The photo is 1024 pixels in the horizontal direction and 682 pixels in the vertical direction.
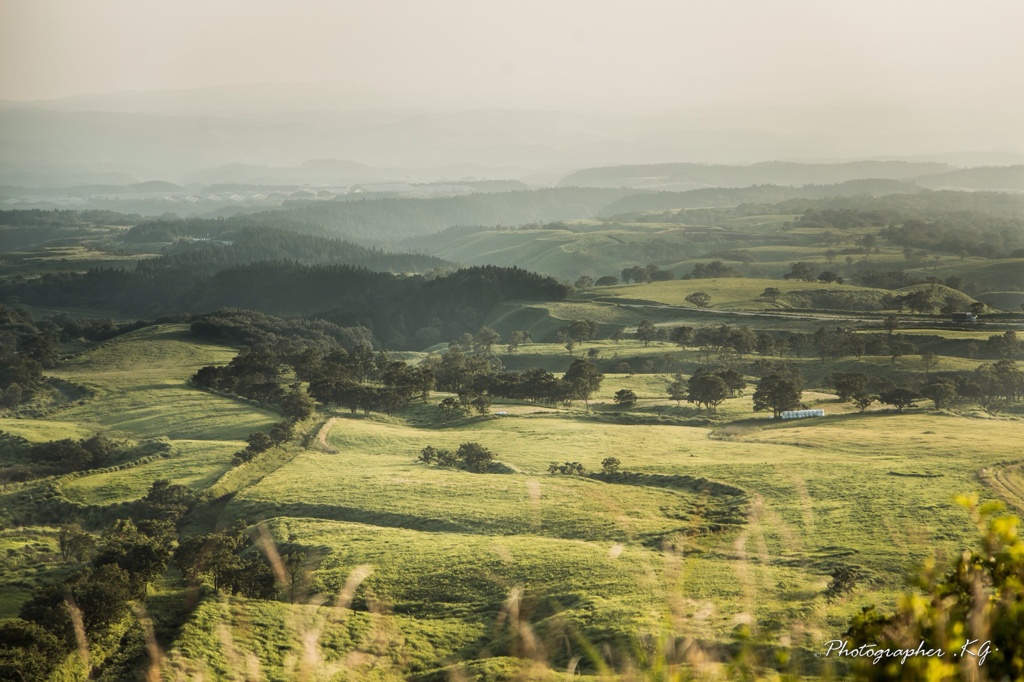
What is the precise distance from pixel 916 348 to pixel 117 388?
4719 inches

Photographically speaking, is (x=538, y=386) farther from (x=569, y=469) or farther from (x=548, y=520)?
(x=548, y=520)

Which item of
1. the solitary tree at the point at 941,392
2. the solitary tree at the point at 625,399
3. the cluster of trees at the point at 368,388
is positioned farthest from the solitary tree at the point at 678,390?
the cluster of trees at the point at 368,388

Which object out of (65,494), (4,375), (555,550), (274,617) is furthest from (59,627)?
(4,375)

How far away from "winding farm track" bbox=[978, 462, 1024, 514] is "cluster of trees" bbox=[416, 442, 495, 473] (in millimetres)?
40832

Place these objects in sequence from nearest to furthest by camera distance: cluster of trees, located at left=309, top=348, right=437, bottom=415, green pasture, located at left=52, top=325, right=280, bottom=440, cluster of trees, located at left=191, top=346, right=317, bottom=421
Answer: green pasture, located at left=52, top=325, right=280, bottom=440 → cluster of trees, located at left=191, top=346, right=317, bottom=421 → cluster of trees, located at left=309, top=348, right=437, bottom=415

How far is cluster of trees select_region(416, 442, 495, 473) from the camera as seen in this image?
272 feet

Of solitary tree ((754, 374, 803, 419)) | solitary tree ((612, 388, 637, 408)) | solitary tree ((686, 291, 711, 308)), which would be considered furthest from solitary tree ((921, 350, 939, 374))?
solitary tree ((686, 291, 711, 308))

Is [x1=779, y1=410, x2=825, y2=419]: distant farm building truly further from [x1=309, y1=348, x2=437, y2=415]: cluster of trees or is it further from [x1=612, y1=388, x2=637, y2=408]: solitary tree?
[x1=309, y1=348, x2=437, y2=415]: cluster of trees

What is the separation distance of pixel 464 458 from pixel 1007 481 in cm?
4510

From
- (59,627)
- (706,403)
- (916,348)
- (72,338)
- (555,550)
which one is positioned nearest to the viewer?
(59,627)

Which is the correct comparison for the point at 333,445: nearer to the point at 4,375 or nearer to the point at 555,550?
the point at 555,550

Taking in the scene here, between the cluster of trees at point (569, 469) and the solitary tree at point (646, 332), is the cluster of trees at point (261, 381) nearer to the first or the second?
the cluster of trees at point (569, 469)

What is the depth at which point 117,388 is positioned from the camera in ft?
421

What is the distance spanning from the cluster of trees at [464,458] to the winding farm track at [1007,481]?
4083 cm
